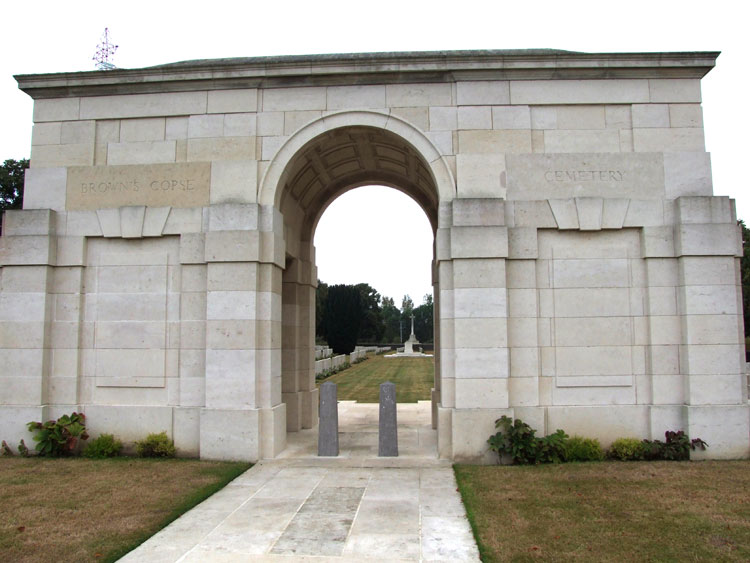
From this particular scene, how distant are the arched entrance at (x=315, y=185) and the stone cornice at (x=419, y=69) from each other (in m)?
0.79

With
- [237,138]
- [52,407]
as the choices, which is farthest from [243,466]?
[237,138]

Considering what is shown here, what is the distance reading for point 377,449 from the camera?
34.4 ft

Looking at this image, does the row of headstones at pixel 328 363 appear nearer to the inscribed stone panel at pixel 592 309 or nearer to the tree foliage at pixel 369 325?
the inscribed stone panel at pixel 592 309

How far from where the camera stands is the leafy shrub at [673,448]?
909 cm

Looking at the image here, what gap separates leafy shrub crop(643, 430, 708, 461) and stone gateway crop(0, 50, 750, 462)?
20cm

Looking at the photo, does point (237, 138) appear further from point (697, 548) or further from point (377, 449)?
point (697, 548)

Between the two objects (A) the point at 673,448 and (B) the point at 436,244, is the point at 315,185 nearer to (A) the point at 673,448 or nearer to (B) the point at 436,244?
(B) the point at 436,244

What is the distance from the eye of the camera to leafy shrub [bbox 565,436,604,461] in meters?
9.09

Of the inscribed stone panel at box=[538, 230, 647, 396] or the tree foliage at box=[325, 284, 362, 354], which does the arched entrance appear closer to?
the inscribed stone panel at box=[538, 230, 647, 396]

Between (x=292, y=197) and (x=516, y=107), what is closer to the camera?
(x=516, y=107)

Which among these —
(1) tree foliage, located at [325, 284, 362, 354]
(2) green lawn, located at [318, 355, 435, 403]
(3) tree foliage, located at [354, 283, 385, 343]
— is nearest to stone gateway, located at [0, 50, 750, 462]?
(2) green lawn, located at [318, 355, 435, 403]

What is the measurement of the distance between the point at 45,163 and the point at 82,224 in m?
1.46

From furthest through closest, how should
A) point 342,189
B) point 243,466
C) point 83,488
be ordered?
point 342,189 < point 243,466 < point 83,488

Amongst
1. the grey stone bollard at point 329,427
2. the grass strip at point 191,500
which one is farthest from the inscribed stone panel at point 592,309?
the grass strip at point 191,500
